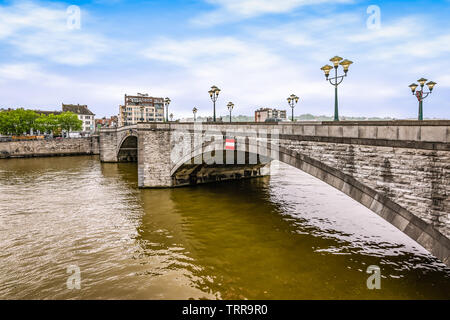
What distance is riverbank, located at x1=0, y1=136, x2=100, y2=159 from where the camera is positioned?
144 ft

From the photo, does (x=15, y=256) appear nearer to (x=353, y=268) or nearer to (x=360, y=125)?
(x=353, y=268)

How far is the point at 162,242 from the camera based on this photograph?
11562 millimetres

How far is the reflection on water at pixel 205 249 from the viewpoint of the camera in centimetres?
808

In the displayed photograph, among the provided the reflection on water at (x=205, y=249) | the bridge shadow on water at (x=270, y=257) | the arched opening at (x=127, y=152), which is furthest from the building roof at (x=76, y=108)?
the bridge shadow on water at (x=270, y=257)

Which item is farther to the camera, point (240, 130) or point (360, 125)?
point (240, 130)

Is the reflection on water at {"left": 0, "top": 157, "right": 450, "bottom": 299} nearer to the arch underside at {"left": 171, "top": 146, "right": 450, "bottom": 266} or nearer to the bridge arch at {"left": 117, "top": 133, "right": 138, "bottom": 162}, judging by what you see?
the arch underside at {"left": 171, "top": 146, "right": 450, "bottom": 266}

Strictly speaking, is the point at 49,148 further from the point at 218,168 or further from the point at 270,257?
the point at 270,257

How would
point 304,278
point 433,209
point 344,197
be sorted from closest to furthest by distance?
1. point 433,209
2. point 304,278
3. point 344,197

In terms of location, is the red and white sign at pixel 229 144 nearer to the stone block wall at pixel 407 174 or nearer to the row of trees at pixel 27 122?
the stone block wall at pixel 407 174

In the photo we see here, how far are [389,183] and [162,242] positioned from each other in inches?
343

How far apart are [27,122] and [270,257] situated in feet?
216

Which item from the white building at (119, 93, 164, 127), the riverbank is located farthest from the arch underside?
the white building at (119, 93, 164, 127)

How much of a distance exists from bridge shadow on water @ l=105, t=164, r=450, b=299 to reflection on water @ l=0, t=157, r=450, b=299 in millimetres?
41
